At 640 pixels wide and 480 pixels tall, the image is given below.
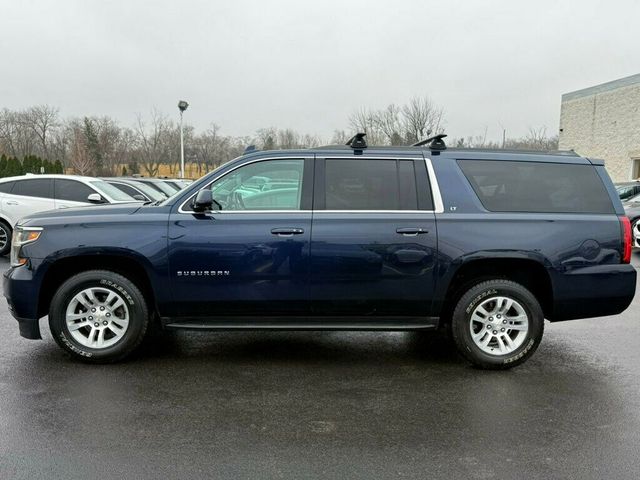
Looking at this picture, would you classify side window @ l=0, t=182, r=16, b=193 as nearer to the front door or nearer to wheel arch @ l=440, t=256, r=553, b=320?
the front door

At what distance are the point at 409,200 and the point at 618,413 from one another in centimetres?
226

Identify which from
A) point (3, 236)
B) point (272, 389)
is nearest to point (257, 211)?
point (272, 389)

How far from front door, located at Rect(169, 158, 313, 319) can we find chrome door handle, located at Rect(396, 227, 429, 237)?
0.79 m

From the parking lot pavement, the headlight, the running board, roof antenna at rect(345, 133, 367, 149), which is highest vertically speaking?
roof antenna at rect(345, 133, 367, 149)

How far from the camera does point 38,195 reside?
11.0 m

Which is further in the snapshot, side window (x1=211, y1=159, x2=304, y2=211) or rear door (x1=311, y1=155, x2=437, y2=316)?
side window (x1=211, y1=159, x2=304, y2=211)

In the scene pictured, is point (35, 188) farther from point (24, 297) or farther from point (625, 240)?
point (625, 240)

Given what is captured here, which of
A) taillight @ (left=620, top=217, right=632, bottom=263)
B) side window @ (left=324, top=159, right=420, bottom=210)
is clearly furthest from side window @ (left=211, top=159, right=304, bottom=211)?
taillight @ (left=620, top=217, right=632, bottom=263)

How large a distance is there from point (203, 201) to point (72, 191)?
7845 millimetres

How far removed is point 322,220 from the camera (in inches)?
175

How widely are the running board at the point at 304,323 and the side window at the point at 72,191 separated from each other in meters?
7.46

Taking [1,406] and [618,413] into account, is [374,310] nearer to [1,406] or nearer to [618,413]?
[618,413]

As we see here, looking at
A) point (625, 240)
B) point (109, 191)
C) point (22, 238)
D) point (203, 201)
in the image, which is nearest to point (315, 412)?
point (203, 201)

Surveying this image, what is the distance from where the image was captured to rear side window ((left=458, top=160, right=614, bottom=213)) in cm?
461
